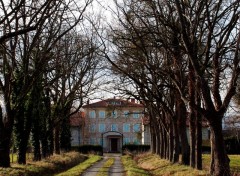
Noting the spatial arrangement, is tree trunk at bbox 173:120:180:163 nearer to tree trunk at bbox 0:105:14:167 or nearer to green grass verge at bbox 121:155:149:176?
green grass verge at bbox 121:155:149:176

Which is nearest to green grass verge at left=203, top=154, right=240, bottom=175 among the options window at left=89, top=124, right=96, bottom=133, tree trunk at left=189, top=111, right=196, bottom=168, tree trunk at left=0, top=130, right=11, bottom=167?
tree trunk at left=189, top=111, right=196, bottom=168

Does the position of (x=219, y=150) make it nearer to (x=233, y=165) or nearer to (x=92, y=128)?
(x=233, y=165)

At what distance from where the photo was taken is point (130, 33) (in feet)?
69.1

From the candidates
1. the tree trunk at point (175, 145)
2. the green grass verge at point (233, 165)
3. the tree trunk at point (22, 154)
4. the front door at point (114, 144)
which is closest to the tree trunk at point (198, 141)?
the green grass verge at point (233, 165)

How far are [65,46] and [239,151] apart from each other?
146ft

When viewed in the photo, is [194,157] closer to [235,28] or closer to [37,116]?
[235,28]

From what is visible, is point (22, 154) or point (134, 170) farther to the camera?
point (22, 154)

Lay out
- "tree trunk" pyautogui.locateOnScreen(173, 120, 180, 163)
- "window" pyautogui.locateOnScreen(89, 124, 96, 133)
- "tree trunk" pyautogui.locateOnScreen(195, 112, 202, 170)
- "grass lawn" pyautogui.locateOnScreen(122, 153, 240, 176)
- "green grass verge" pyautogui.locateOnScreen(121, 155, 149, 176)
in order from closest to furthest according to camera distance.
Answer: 1. "grass lawn" pyautogui.locateOnScreen(122, 153, 240, 176)
2. "tree trunk" pyautogui.locateOnScreen(195, 112, 202, 170)
3. "green grass verge" pyautogui.locateOnScreen(121, 155, 149, 176)
4. "tree trunk" pyautogui.locateOnScreen(173, 120, 180, 163)
5. "window" pyautogui.locateOnScreen(89, 124, 96, 133)

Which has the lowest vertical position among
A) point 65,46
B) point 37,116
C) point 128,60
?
point 37,116

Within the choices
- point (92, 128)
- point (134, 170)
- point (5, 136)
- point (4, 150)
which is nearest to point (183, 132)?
point (134, 170)

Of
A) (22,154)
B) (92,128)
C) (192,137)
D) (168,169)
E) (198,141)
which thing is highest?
(92,128)

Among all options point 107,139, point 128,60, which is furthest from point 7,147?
point 107,139

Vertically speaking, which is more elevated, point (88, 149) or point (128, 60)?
point (128, 60)

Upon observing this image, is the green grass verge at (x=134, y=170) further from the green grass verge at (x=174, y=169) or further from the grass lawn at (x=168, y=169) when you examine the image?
the green grass verge at (x=174, y=169)
